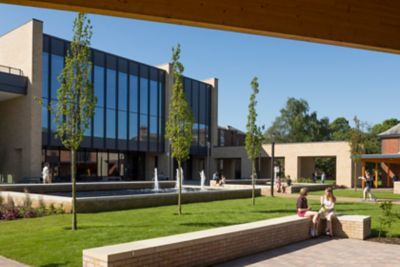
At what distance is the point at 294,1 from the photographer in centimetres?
475

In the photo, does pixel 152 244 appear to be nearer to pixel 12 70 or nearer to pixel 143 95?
pixel 12 70

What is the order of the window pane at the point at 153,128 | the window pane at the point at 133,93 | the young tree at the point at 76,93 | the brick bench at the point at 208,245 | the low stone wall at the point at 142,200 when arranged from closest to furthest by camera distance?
the brick bench at the point at 208,245, the young tree at the point at 76,93, the low stone wall at the point at 142,200, the window pane at the point at 133,93, the window pane at the point at 153,128

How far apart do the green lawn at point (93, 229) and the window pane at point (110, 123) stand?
79.1 feet

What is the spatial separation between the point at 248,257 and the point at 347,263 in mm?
1928

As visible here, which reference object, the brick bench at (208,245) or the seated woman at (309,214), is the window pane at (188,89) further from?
the brick bench at (208,245)

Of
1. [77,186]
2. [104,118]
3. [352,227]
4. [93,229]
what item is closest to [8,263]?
[93,229]

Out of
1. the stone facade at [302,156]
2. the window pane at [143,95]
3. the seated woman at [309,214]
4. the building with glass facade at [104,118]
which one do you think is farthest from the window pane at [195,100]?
the seated woman at [309,214]

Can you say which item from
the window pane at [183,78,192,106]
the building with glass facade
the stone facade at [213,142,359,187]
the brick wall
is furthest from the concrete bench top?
the brick wall

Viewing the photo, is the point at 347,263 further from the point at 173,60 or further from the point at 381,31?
the point at 173,60

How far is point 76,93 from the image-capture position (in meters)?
11.7

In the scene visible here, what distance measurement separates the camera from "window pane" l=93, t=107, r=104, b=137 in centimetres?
3719

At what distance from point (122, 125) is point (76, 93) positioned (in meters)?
28.6

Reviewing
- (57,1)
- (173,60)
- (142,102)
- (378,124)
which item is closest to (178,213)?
(173,60)

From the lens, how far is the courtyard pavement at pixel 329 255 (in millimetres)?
7723
